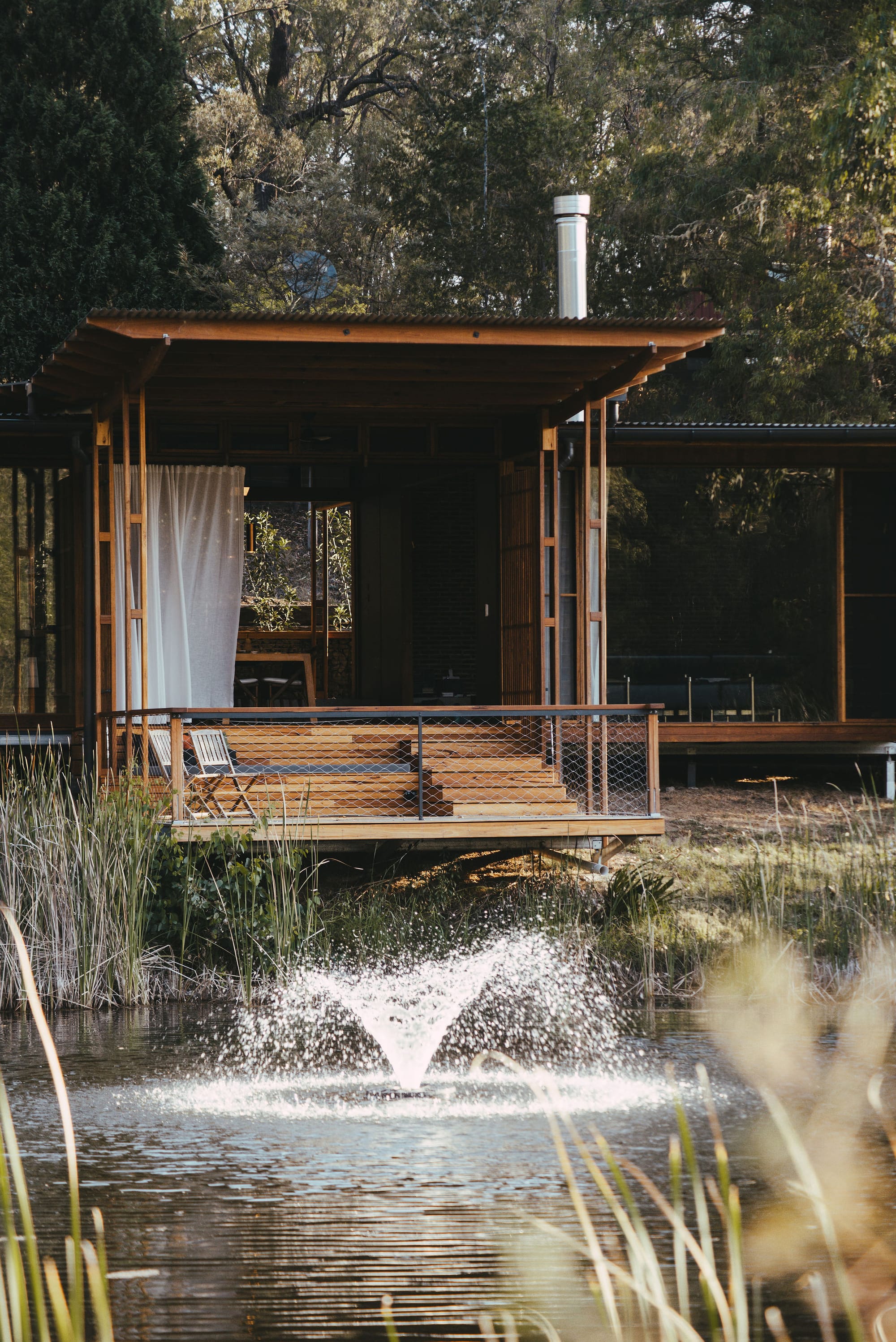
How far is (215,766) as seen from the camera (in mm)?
10250

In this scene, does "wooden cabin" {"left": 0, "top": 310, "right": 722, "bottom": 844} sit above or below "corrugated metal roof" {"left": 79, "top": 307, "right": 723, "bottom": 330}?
below

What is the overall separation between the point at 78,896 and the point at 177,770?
2.84 feet

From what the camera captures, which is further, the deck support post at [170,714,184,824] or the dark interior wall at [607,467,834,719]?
the dark interior wall at [607,467,834,719]

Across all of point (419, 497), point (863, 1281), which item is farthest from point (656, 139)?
point (863, 1281)

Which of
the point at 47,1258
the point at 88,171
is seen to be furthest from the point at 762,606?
the point at 47,1258

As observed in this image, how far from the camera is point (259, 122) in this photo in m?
24.0

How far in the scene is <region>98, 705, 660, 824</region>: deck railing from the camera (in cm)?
956

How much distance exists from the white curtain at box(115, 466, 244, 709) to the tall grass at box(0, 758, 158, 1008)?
2.69 meters

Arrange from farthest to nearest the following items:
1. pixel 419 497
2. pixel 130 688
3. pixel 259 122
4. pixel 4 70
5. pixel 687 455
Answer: pixel 259 122
pixel 4 70
pixel 419 497
pixel 687 455
pixel 130 688

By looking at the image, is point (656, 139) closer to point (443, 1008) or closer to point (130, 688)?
point (130, 688)

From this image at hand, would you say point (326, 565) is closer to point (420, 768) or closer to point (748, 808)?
point (748, 808)

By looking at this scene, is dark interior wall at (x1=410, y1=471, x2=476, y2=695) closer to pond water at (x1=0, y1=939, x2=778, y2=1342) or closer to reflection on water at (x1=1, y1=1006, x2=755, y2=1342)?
pond water at (x1=0, y1=939, x2=778, y2=1342)

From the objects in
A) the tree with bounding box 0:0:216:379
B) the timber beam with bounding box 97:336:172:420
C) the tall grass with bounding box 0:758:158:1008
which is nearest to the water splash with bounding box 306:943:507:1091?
the tall grass with bounding box 0:758:158:1008

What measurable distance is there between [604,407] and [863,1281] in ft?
23.6
